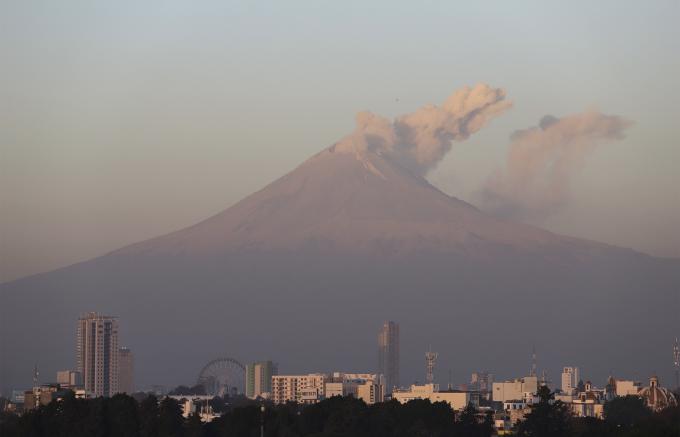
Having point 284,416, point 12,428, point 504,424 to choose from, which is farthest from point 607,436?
point 504,424

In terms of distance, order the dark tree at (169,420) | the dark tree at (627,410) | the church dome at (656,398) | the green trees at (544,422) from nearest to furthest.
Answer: the green trees at (544,422) < the dark tree at (169,420) < the dark tree at (627,410) < the church dome at (656,398)

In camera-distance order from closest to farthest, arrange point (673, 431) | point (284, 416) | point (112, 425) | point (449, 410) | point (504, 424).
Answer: point (673, 431)
point (112, 425)
point (284, 416)
point (449, 410)
point (504, 424)

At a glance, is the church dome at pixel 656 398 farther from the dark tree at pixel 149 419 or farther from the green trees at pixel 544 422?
the dark tree at pixel 149 419


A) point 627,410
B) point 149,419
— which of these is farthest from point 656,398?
point 149,419

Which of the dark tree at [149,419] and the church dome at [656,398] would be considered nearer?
the dark tree at [149,419]

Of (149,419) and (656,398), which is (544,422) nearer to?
(149,419)

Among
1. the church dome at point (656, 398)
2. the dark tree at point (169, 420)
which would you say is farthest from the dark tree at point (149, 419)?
the church dome at point (656, 398)

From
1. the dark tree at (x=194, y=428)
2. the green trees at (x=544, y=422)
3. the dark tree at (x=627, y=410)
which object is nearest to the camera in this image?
the green trees at (x=544, y=422)

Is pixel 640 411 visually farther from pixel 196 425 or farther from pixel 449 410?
pixel 196 425
